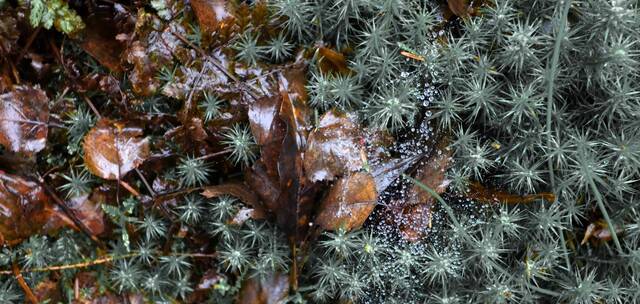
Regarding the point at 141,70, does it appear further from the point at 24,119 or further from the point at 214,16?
the point at 24,119

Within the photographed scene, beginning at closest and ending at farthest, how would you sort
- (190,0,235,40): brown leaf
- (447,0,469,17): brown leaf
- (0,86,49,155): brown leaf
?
1. (447,0,469,17): brown leaf
2. (190,0,235,40): brown leaf
3. (0,86,49,155): brown leaf

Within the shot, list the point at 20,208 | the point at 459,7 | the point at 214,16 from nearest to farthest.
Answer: the point at 459,7, the point at 214,16, the point at 20,208

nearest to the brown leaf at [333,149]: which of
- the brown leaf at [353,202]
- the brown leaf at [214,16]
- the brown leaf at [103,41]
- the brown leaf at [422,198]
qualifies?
the brown leaf at [353,202]

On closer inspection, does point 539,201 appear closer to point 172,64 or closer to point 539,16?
point 539,16

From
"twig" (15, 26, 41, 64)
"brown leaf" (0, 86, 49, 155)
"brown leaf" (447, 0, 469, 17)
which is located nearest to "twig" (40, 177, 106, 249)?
"brown leaf" (0, 86, 49, 155)

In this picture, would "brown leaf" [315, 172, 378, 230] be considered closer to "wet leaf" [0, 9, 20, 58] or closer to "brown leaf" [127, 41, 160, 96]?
"brown leaf" [127, 41, 160, 96]

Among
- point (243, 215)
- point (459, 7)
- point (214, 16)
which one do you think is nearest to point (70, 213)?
point (243, 215)

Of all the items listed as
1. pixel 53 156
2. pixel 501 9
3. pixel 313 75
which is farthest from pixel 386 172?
pixel 53 156
